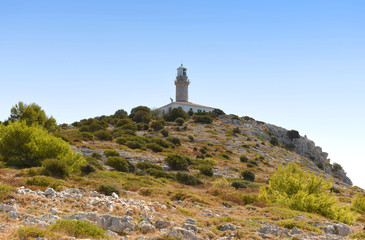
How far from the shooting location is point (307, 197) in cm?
1972

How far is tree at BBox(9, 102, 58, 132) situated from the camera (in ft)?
143

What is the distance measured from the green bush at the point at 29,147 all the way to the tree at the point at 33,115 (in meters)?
21.4

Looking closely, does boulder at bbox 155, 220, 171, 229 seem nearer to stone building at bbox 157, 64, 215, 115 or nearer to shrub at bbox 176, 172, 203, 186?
shrub at bbox 176, 172, 203, 186

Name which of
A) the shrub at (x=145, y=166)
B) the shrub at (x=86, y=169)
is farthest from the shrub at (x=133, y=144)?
the shrub at (x=86, y=169)

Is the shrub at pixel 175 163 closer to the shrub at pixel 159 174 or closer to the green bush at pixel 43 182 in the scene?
the shrub at pixel 159 174

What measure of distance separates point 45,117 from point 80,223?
4120 centimetres

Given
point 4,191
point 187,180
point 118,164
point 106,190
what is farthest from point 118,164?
point 4,191

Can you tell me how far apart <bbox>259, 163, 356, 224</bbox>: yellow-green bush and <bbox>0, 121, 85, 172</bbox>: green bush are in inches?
641

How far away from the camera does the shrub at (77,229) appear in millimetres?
9127

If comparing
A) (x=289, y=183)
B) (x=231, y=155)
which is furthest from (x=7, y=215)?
(x=231, y=155)

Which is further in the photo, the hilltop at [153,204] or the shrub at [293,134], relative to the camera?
the shrub at [293,134]

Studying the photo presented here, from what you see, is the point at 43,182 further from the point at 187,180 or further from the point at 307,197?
the point at 307,197

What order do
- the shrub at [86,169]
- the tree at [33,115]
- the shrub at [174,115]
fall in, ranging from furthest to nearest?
the shrub at [174,115], the tree at [33,115], the shrub at [86,169]

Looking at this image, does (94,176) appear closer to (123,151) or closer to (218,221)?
(218,221)
